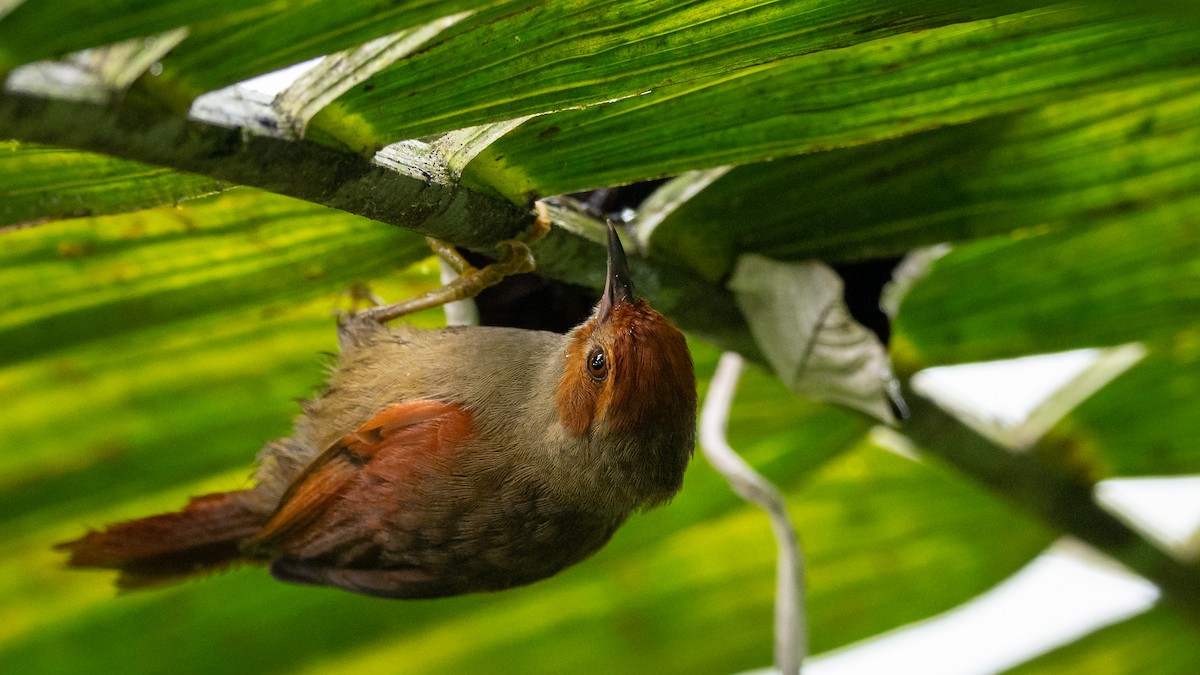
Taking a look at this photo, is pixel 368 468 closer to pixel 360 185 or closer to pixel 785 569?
pixel 785 569

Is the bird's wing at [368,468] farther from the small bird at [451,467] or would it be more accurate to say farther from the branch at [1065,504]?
the branch at [1065,504]

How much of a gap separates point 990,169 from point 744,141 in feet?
1.99

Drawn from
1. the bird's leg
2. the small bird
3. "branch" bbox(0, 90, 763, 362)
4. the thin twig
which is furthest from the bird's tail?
the thin twig

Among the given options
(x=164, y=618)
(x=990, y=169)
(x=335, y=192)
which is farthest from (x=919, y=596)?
(x=335, y=192)

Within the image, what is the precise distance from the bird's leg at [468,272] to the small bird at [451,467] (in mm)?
52

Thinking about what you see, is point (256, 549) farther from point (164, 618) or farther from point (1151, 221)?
point (1151, 221)

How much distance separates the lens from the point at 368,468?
108 inches

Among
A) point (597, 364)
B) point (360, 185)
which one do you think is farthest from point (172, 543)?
point (360, 185)

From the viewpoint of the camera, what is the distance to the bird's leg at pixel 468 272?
2197mm

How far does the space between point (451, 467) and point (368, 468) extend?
8.5 inches

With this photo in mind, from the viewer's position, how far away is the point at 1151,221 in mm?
2486

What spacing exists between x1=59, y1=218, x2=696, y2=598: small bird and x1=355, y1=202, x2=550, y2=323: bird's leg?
0.17 feet

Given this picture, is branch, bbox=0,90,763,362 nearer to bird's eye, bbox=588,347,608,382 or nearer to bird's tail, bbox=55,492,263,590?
bird's eye, bbox=588,347,608,382

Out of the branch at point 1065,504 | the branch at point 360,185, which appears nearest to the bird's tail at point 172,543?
the branch at point 360,185
